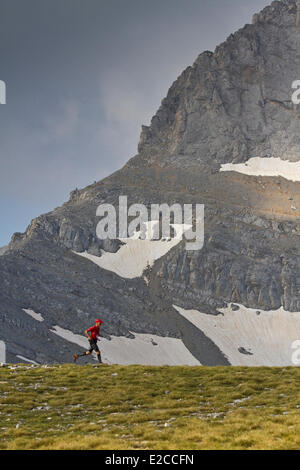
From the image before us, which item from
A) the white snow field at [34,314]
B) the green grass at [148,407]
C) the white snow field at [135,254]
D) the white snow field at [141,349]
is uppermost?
the white snow field at [135,254]

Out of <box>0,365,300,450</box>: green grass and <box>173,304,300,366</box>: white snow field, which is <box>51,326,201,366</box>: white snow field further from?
<box>0,365,300,450</box>: green grass

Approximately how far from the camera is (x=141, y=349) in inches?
4988

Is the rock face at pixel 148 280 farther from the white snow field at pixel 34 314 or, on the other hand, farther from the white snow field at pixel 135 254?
the white snow field at pixel 135 254

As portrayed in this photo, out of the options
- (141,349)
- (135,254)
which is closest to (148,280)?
(135,254)

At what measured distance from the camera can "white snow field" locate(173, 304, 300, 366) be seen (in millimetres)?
135000

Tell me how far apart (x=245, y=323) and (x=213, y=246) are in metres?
36.1

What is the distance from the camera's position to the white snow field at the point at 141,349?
119 metres

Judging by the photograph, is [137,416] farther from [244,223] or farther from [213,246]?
[244,223]

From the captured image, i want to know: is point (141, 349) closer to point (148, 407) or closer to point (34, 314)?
point (34, 314)

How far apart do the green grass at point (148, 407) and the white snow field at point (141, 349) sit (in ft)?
288

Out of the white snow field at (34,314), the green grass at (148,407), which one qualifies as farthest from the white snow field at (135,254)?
the green grass at (148,407)

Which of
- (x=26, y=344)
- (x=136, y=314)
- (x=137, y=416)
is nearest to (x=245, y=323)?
(x=136, y=314)

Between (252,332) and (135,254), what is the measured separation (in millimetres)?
55142
